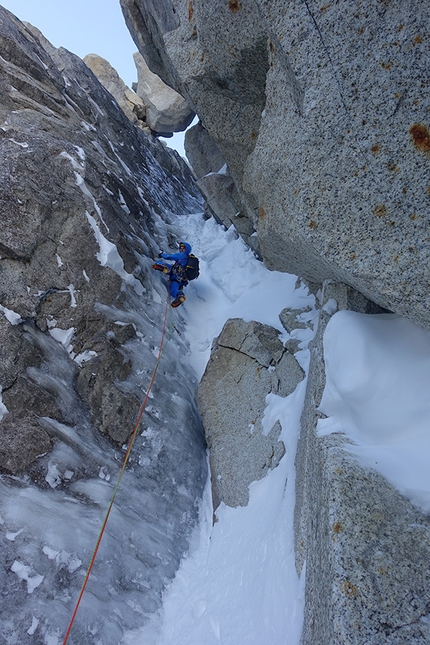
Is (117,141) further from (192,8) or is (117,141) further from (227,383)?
(227,383)

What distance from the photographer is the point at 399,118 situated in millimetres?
2713

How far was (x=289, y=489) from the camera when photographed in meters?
4.50

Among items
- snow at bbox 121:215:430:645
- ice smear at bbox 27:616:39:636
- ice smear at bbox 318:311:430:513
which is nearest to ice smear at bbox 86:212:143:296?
snow at bbox 121:215:430:645

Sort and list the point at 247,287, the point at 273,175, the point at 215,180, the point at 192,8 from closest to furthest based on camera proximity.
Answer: the point at 273,175 < the point at 192,8 < the point at 247,287 < the point at 215,180

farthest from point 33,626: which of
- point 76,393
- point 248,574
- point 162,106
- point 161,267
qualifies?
point 162,106

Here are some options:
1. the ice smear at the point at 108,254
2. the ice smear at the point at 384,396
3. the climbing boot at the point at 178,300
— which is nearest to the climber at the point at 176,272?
the climbing boot at the point at 178,300

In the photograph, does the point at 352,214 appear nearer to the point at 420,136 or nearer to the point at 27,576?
the point at 420,136

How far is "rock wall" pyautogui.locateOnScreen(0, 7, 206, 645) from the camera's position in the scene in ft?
13.8

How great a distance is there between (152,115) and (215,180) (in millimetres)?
14965

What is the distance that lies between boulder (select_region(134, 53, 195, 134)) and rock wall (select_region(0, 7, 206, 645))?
14.4 meters

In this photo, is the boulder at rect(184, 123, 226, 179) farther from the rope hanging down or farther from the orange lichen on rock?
the orange lichen on rock

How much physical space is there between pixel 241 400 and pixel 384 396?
3660mm

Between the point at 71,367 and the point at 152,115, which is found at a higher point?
the point at 152,115

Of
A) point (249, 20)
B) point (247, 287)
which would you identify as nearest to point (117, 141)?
point (247, 287)
